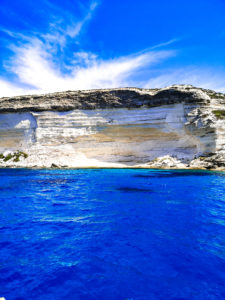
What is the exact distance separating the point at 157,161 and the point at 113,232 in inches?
1003

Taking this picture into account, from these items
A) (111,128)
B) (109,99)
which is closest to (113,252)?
(111,128)

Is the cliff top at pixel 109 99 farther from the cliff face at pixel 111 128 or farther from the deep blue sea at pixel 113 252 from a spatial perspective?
the deep blue sea at pixel 113 252

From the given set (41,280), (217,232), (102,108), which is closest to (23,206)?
(41,280)

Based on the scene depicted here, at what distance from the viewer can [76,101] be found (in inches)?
1361

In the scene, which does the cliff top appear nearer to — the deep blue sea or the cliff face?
the cliff face

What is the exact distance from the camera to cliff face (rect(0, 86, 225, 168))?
29.8 meters

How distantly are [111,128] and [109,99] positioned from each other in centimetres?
448

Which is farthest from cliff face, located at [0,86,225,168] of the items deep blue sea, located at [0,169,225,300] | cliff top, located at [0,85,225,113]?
deep blue sea, located at [0,169,225,300]

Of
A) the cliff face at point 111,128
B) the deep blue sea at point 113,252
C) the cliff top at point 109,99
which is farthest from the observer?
the cliff top at point 109,99

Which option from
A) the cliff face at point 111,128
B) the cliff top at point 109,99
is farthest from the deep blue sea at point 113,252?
the cliff top at point 109,99

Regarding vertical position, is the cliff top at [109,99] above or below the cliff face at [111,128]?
above

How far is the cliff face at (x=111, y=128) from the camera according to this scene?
29.8 meters

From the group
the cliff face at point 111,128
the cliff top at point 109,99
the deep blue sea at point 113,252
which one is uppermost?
the cliff top at point 109,99

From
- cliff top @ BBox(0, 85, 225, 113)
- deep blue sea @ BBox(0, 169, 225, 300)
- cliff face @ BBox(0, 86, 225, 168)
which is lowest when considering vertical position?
deep blue sea @ BBox(0, 169, 225, 300)
